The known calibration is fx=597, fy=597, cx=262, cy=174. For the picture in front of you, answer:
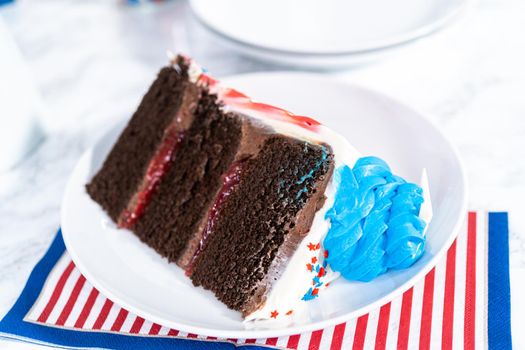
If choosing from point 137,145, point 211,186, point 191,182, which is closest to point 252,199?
point 211,186

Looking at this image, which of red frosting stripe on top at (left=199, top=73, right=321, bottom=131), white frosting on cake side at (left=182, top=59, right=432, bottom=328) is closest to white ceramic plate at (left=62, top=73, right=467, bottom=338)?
white frosting on cake side at (left=182, top=59, right=432, bottom=328)

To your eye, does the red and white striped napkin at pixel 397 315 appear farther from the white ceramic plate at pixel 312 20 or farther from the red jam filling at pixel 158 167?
the white ceramic plate at pixel 312 20

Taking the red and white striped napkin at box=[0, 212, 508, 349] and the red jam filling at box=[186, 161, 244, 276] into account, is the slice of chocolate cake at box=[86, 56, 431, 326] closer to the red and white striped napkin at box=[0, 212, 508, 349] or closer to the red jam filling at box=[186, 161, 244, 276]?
the red jam filling at box=[186, 161, 244, 276]

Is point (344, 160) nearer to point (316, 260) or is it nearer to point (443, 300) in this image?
point (316, 260)

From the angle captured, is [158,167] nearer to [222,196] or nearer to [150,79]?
[222,196]

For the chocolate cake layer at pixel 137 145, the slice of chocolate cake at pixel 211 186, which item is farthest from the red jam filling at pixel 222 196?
the chocolate cake layer at pixel 137 145

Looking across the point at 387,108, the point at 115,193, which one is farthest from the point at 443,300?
the point at 115,193
